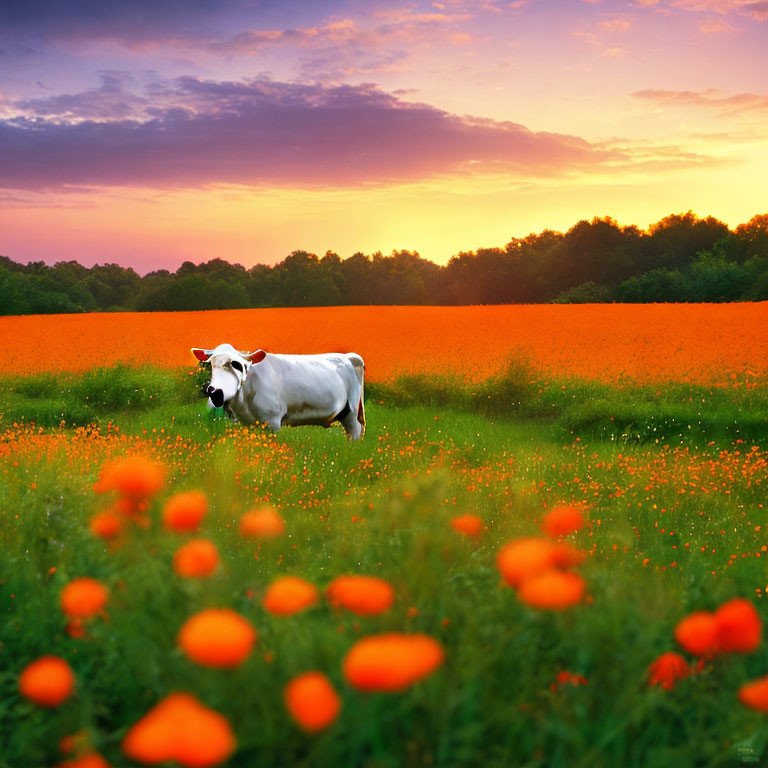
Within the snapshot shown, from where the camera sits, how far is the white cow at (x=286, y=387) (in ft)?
29.1

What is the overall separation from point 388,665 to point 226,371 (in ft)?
24.8

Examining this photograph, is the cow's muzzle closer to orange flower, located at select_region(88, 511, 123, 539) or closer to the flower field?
orange flower, located at select_region(88, 511, 123, 539)

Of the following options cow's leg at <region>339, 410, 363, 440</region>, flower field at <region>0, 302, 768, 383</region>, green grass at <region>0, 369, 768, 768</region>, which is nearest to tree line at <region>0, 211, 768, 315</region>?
flower field at <region>0, 302, 768, 383</region>

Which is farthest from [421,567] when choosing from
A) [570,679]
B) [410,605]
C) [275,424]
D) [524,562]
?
[275,424]

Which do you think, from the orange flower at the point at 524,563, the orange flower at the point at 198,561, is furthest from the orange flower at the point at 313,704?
the orange flower at the point at 524,563

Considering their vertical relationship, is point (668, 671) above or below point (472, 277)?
below

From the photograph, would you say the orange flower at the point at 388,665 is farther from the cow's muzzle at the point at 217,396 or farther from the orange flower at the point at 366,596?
the cow's muzzle at the point at 217,396

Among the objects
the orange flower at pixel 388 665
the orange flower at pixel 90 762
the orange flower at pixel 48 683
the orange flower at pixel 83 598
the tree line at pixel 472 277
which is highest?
the tree line at pixel 472 277

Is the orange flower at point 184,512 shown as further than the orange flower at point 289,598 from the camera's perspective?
Yes

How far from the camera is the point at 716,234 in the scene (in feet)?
223

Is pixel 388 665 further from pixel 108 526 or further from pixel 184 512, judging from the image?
pixel 108 526

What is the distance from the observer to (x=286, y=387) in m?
9.68

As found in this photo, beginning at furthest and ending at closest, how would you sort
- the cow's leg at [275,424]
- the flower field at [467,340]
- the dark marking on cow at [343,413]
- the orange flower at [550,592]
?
the flower field at [467,340], the dark marking on cow at [343,413], the cow's leg at [275,424], the orange flower at [550,592]

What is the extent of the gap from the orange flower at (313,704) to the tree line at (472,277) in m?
55.0
